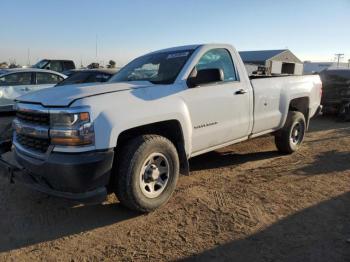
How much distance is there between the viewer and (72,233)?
12.6ft

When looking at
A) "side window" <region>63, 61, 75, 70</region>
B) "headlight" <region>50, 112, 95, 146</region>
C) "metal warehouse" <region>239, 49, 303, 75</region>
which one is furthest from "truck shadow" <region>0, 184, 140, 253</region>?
"metal warehouse" <region>239, 49, 303, 75</region>

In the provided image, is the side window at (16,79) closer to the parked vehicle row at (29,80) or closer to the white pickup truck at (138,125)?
the parked vehicle row at (29,80)

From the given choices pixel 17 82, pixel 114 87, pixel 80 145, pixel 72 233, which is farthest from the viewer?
pixel 17 82

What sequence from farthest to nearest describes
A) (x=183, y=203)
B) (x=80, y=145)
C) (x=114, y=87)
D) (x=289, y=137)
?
(x=289, y=137) → (x=183, y=203) → (x=114, y=87) → (x=80, y=145)

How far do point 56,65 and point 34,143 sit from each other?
18.5 metres

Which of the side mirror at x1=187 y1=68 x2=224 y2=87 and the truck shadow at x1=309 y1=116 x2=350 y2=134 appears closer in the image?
the side mirror at x1=187 y1=68 x2=224 y2=87

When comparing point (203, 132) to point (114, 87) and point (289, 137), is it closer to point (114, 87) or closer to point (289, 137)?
point (114, 87)

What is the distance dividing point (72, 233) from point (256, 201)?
86.0 inches

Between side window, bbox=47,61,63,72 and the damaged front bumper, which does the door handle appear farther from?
side window, bbox=47,61,63,72

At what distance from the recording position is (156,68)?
5.14 metres

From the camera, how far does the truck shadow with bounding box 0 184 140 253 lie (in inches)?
148

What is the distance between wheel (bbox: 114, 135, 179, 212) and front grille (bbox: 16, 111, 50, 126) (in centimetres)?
82

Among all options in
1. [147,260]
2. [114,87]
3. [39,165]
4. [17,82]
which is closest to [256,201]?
[147,260]

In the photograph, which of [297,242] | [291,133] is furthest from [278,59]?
[297,242]
